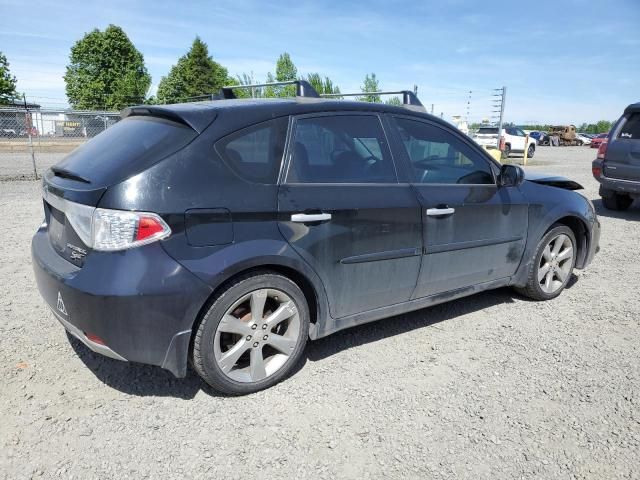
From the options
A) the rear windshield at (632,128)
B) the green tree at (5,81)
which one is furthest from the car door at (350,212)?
the green tree at (5,81)

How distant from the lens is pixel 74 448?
7.88 ft

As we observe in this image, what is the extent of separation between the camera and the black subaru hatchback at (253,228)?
246cm

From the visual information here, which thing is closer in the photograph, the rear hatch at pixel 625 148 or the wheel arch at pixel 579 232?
the wheel arch at pixel 579 232

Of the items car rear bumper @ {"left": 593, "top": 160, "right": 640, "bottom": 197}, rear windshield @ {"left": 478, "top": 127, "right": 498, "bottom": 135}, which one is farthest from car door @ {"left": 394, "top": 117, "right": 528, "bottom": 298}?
rear windshield @ {"left": 478, "top": 127, "right": 498, "bottom": 135}

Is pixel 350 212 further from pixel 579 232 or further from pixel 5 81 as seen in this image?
pixel 5 81

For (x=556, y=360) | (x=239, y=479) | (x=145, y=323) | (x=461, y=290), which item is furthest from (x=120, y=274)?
(x=556, y=360)

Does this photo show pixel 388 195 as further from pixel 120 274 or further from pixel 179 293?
pixel 120 274

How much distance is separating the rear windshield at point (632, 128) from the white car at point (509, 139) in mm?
15908

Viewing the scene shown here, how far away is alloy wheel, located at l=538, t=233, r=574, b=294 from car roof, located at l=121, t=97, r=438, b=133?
207 cm

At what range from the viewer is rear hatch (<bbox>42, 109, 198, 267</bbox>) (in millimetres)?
2520

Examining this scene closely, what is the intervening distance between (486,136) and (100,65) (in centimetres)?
4409

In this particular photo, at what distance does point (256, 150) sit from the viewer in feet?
9.21

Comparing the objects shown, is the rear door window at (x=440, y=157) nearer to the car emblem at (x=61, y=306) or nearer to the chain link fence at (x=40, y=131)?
the car emblem at (x=61, y=306)

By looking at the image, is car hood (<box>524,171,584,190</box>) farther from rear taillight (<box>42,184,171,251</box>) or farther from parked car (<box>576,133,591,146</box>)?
parked car (<box>576,133,591,146</box>)
